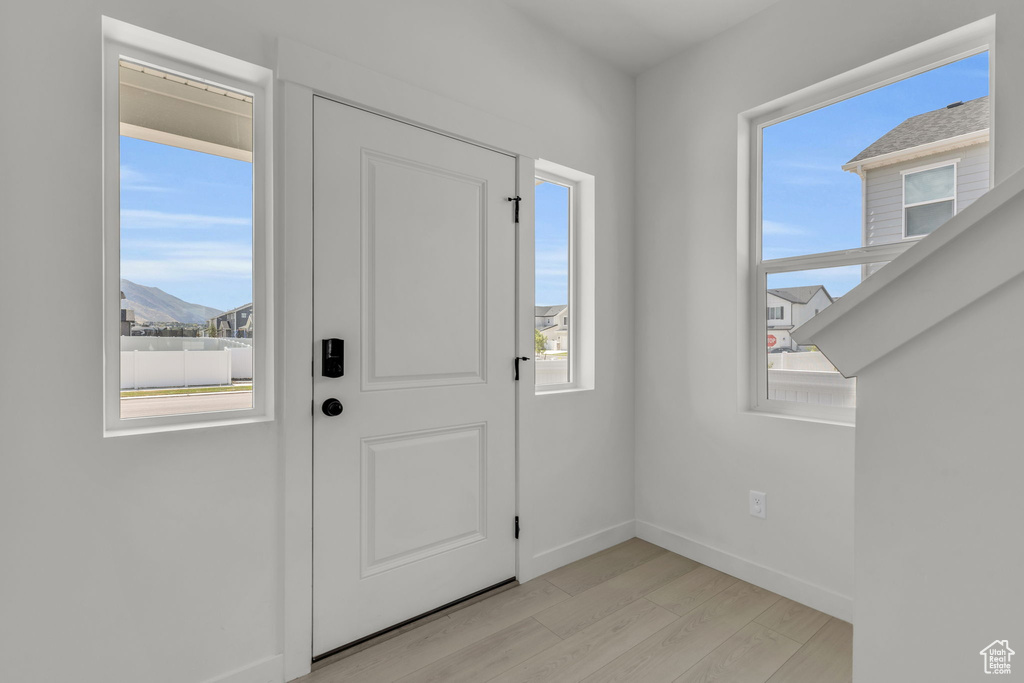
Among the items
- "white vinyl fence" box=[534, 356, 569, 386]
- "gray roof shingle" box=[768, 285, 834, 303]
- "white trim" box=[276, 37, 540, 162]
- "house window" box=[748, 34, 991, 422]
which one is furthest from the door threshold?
"white trim" box=[276, 37, 540, 162]

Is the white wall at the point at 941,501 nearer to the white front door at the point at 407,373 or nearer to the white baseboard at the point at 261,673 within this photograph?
the white front door at the point at 407,373

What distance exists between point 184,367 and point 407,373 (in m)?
→ 0.74

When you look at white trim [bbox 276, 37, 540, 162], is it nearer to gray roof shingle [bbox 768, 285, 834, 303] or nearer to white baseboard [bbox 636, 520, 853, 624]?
gray roof shingle [bbox 768, 285, 834, 303]

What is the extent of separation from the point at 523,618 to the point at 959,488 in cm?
172

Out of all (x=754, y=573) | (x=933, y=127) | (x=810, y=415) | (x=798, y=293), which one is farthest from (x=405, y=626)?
(x=933, y=127)

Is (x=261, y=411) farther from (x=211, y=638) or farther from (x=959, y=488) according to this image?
(x=959, y=488)

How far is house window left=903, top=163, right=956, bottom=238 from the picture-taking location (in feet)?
6.09

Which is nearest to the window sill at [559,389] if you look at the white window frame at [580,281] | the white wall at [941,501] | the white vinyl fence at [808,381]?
the white window frame at [580,281]

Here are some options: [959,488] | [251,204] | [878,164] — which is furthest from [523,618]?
[878,164]

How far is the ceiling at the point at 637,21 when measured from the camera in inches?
88.4

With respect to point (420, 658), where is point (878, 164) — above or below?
above

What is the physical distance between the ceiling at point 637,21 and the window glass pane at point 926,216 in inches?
44.3

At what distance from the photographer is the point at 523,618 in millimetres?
2018

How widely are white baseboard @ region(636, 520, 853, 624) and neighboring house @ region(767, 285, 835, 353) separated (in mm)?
1012
